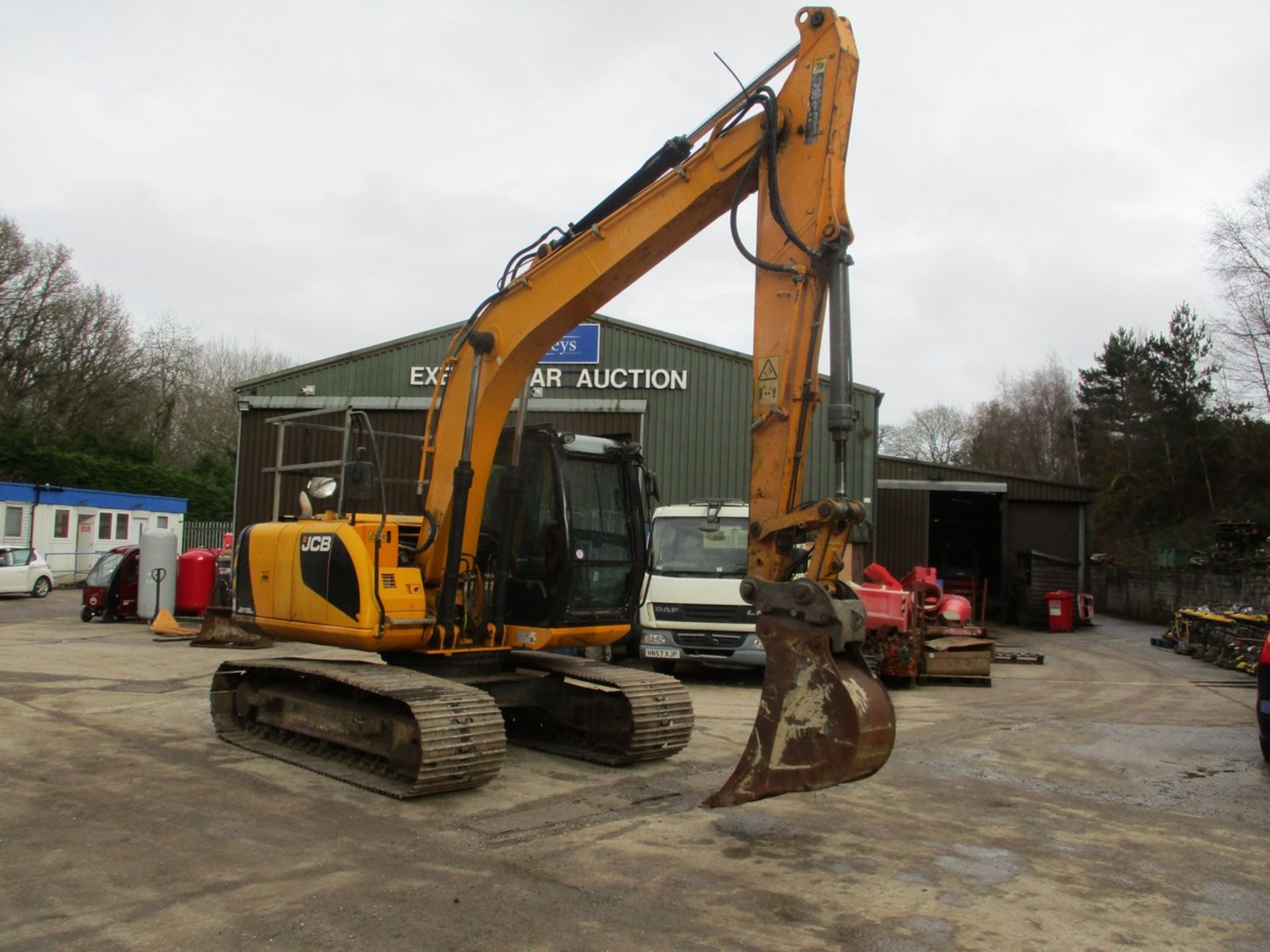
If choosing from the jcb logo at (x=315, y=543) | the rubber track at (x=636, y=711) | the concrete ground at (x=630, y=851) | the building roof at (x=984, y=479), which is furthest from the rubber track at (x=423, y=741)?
the building roof at (x=984, y=479)

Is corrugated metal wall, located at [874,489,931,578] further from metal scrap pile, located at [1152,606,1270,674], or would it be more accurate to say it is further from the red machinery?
the red machinery

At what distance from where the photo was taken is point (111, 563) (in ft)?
66.3

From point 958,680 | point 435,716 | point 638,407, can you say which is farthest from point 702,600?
point 638,407

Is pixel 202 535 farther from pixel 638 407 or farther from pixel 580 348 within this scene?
pixel 638 407

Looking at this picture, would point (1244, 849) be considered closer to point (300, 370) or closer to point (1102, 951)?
point (1102, 951)

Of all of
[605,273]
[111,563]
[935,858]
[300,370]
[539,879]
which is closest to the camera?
[539,879]

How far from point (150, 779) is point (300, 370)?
51.7ft

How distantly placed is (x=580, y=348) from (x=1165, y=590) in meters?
17.2

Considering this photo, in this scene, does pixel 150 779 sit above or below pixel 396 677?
below

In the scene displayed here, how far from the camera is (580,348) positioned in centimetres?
2086

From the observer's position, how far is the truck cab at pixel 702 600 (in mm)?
12078

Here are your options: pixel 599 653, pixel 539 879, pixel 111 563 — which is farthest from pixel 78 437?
pixel 539 879

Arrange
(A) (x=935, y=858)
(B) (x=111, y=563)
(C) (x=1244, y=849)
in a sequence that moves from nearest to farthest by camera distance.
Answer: (A) (x=935, y=858) → (C) (x=1244, y=849) → (B) (x=111, y=563)

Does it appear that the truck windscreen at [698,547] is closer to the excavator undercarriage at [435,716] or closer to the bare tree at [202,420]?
the excavator undercarriage at [435,716]
